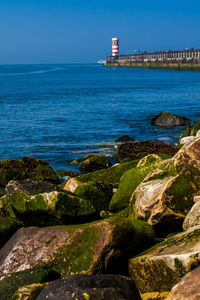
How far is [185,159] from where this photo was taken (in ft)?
24.5

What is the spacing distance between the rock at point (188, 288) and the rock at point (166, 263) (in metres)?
0.35

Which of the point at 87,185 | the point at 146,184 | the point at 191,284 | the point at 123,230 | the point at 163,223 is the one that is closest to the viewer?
the point at 191,284

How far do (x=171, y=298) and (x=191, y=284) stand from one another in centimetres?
25

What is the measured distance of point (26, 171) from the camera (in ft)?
43.5

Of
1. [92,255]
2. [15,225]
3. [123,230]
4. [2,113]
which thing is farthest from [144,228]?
[2,113]

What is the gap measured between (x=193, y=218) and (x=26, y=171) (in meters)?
7.95

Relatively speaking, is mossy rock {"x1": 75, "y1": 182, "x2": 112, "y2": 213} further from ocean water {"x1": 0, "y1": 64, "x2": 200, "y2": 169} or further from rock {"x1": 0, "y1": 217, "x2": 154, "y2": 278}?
ocean water {"x1": 0, "y1": 64, "x2": 200, "y2": 169}

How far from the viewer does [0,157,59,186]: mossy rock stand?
12656 mm

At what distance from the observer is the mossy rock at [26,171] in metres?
12.7

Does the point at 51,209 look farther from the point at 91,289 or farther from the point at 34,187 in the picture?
the point at 91,289

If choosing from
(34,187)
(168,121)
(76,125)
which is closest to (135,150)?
(34,187)

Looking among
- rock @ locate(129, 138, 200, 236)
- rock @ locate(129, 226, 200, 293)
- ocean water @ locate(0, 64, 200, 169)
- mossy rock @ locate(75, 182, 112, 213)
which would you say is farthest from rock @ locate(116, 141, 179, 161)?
rock @ locate(129, 226, 200, 293)

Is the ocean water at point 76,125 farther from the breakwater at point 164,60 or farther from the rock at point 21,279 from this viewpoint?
the breakwater at point 164,60

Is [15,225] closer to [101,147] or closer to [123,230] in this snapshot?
[123,230]
